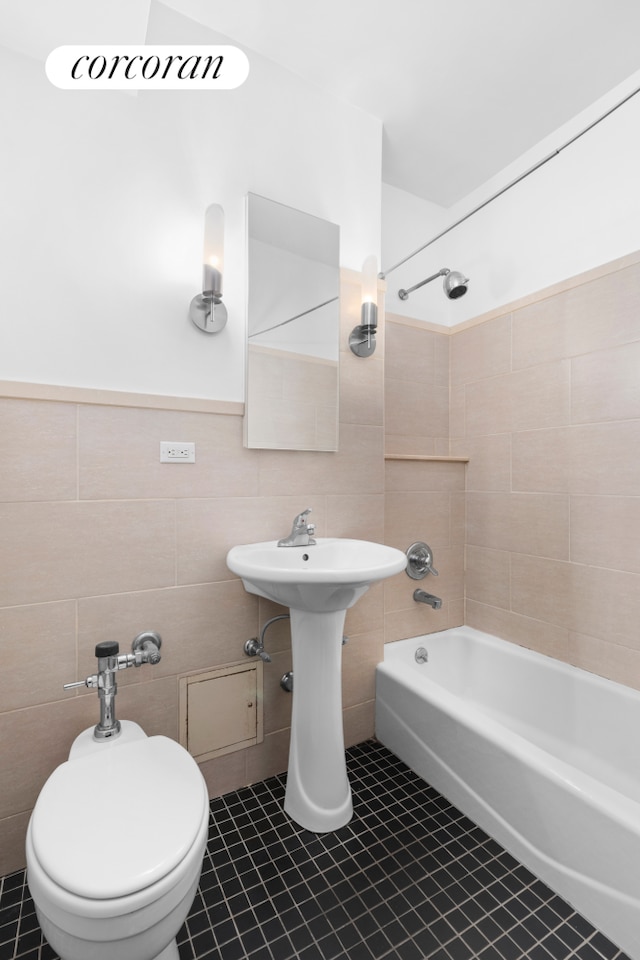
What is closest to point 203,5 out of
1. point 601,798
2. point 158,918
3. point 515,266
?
point 515,266

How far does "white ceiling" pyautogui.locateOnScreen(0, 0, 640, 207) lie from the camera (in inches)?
50.6

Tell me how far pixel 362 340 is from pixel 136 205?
911 mm

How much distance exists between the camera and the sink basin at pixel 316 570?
122 cm

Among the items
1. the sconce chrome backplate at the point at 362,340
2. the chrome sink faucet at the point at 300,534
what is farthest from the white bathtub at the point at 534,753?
the sconce chrome backplate at the point at 362,340

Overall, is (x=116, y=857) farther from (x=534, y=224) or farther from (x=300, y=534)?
(x=534, y=224)

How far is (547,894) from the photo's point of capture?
1.21m

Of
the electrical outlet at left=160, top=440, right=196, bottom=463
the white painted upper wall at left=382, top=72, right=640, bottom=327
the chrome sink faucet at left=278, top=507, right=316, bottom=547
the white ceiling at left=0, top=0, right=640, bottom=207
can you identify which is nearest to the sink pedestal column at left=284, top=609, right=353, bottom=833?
the chrome sink faucet at left=278, top=507, right=316, bottom=547

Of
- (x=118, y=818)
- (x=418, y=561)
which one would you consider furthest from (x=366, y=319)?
(x=118, y=818)

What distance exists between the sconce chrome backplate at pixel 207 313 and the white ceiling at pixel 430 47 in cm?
75

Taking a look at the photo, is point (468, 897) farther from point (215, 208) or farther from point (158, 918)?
point (215, 208)

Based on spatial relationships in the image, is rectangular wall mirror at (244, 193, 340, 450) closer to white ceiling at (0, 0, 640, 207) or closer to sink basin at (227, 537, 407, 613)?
sink basin at (227, 537, 407, 613)

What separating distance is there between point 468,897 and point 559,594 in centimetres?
111

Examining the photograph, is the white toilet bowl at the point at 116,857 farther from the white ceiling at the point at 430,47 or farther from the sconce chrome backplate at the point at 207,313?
the white ceiling at the point at 430,47

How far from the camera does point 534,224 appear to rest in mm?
2023
